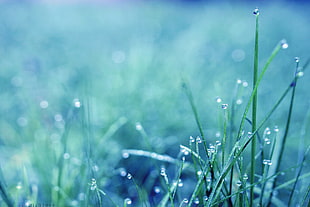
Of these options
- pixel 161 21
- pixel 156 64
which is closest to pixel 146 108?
pixel 156 64

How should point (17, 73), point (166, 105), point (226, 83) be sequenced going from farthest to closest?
1. point (17, 73)
2. point (226, 83)
3. point (166, 105)

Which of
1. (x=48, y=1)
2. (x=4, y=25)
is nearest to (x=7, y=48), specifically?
(x=4, y=25)

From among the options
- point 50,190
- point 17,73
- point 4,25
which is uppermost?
point 4,25

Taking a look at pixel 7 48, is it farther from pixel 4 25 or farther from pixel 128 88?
pixel 128 88

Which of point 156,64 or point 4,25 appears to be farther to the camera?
point 4,25

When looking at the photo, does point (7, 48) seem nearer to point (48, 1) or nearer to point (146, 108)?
point (146, 108)

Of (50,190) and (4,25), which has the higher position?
(4,25)

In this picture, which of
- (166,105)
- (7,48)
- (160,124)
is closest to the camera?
(160,124)
